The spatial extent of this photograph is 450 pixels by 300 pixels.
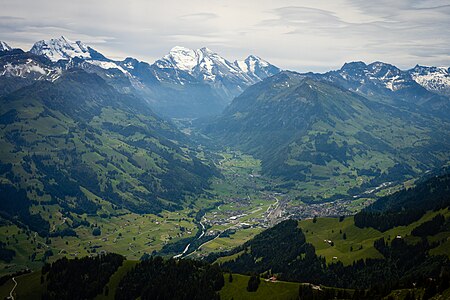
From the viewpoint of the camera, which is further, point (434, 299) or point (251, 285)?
point (251, 285)

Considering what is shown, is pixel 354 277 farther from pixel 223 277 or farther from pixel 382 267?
pixel 223 277

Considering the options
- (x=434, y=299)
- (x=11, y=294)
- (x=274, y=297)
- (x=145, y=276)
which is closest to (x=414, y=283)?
(x=434, y=299)

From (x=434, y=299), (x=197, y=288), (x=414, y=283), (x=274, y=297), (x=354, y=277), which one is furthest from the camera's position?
(x=354, y=277)

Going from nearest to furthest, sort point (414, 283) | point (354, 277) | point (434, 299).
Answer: point (434, 299) < point (414, 283) < point (354, 277)

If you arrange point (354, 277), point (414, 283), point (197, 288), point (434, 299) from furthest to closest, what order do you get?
point (354, 277) → point (197, 288) → point (414, 283) → point (434, 299)

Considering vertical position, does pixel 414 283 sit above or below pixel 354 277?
above

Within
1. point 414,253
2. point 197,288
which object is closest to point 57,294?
point 197,288

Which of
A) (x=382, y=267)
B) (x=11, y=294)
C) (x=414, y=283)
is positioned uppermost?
(x=414, y=283)

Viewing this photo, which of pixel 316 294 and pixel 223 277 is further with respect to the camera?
pixel 223 277

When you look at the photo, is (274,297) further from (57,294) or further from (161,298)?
(57,294)
